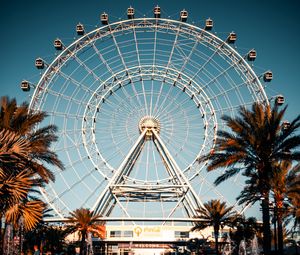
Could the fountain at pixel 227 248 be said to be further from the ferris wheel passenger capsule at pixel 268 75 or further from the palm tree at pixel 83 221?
the ferris wheel passenger capsule at pixel 268 75

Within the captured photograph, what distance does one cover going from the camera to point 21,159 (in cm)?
1214

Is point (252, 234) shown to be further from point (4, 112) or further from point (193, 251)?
point (4, 112)

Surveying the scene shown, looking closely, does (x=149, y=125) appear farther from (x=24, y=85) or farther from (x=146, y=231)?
(x=146, y=231)

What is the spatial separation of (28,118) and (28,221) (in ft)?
29.4

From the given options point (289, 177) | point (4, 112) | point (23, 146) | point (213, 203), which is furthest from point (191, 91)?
point (23, 146)

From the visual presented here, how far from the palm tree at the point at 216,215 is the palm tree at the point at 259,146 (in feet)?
53.8

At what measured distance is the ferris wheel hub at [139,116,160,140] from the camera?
38969 millimetres

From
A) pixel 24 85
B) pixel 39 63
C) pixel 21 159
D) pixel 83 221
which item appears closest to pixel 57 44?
pixel 39 63

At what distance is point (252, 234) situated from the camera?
4028cm

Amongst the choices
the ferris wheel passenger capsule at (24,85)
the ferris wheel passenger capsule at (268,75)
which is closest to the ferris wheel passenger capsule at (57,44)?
the ferris wheel passenger capsule at (24,85)

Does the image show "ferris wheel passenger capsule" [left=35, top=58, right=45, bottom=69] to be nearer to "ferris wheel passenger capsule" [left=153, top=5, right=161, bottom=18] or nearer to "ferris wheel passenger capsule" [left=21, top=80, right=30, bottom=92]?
"ferris wheel passenger capsule" [left=21, top=80, right=30, bottom=92]

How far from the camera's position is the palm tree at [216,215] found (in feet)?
116

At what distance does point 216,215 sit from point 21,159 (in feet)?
85.1

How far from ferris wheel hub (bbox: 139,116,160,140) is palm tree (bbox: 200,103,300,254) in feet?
63.6
